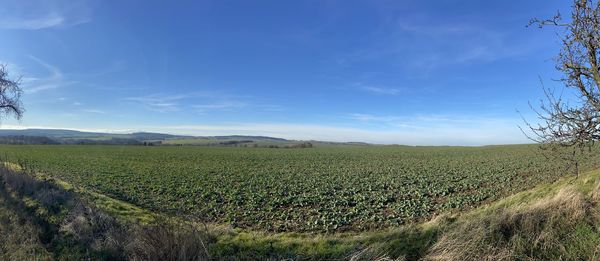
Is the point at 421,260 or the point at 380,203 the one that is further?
the point at 380,203

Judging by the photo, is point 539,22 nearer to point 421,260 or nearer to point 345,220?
point 421,260

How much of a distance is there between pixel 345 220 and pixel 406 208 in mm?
3674

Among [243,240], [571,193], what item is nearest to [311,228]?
[243,240]

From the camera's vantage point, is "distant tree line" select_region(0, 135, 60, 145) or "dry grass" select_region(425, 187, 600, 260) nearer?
"dry grass" select_region(425, 187, 600, 260)

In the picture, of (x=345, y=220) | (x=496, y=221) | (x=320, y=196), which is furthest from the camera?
(x=320, y=196)

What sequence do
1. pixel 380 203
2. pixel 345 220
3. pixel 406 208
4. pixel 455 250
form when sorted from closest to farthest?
1. pixel 455 250
2. pixel 345 220
3. pixel 406 208
4. pixel 380 203

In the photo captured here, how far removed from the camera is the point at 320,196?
1755cm

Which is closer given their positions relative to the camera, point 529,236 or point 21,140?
point 529,236

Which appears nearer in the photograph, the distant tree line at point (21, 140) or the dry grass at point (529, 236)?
the dry grass at point (529, 236)

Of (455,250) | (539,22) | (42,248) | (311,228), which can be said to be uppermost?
(539,22)

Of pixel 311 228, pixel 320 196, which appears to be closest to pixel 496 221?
pixel 311 228

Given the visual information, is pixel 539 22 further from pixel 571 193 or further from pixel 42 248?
pixel 42 248

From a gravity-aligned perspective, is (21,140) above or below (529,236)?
above

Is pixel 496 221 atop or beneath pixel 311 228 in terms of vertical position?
atop
